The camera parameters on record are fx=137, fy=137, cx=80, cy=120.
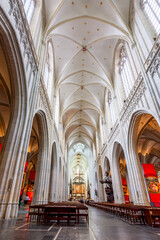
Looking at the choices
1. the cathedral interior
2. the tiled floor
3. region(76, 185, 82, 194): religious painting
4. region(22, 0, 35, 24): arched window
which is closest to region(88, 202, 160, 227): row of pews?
the cathedral interior

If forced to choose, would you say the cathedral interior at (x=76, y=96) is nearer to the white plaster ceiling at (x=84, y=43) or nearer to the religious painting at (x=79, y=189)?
the white plaster ceiling at (x=84, y=43)

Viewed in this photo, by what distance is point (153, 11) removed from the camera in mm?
7500

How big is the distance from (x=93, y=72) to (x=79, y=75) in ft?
5.39

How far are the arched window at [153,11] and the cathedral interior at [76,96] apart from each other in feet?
0.26

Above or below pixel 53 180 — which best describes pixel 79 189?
above

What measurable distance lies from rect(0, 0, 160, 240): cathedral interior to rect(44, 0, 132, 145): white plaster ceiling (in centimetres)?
7

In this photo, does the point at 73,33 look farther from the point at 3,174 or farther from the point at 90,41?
the point at 3,174

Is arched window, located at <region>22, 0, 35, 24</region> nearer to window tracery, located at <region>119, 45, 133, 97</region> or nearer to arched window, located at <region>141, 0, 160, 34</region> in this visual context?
arched window, located at <region>141, 0, 160, 34</region>

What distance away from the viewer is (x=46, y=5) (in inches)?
362

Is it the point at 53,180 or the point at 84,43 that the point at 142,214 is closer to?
the point at 53,180

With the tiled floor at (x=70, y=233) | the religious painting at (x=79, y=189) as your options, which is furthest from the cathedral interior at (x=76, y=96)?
the religious painting at (x=79, y=189)

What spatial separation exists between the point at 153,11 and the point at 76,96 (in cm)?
1183

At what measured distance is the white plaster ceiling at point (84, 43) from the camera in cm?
973

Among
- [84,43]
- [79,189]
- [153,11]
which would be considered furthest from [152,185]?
[79,189]
